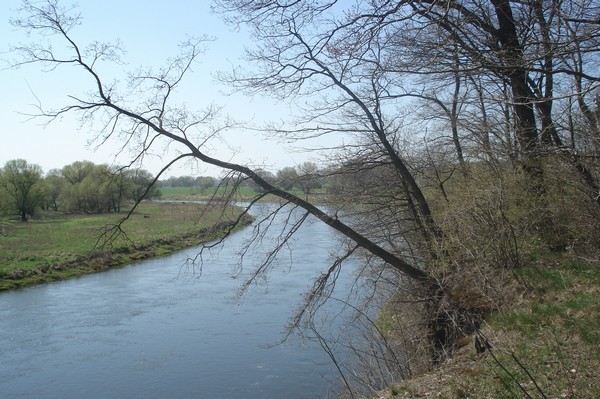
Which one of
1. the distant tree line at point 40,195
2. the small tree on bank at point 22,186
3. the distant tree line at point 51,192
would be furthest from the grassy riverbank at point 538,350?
the small tree on bank at point 22,186

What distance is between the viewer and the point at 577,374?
17.0 feet

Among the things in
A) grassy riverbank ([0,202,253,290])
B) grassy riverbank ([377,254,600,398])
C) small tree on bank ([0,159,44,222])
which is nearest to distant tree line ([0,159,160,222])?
small tree on bank ([0,159,44,222])

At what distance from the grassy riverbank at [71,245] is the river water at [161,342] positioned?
237 cm

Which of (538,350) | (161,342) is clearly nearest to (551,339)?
(538,350)

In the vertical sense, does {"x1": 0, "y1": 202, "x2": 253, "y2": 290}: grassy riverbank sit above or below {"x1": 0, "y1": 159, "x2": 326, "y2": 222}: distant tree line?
below

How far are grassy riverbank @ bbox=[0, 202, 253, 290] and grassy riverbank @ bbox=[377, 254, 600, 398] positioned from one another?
9608mm

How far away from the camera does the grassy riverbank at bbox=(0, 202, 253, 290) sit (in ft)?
81.5

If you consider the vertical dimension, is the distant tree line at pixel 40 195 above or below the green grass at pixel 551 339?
above

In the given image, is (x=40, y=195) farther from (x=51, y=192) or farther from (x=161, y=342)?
(x=161, y=342)

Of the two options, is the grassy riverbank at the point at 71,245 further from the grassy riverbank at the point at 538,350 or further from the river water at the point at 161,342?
the grassy riverbank at the point at 538,350

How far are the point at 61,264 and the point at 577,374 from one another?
86.4 ft

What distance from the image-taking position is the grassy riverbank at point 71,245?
24828 millimetres

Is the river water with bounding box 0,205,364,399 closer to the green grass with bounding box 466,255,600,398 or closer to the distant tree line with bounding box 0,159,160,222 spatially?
the green grass with bounding box 466,255,600,398

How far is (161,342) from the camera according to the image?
15164mm
